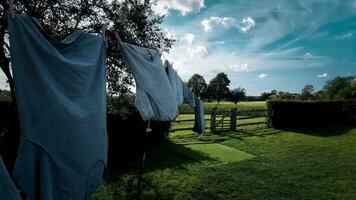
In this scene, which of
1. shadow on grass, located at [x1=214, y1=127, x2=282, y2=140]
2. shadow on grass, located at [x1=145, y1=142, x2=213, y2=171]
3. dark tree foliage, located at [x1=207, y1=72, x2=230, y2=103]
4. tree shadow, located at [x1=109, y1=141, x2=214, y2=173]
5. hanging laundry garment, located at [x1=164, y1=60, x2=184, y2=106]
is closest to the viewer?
hanging laundry garment, located at [x1=164, y1=60, x2=184, y2=106]

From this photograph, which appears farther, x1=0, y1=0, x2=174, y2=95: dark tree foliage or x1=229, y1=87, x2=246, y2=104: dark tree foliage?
x1=229, y1=87, x2=246, y2=104: dark tree foliage

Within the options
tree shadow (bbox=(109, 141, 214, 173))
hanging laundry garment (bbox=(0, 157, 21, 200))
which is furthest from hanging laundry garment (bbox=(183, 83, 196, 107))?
hanging laundry garment (bbox=(0, 157, 21, 200))

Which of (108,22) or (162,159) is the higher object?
(108,22)

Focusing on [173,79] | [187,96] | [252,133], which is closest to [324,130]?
[252,133]

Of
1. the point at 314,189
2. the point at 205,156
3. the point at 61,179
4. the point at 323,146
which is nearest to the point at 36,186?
the point at 61,179

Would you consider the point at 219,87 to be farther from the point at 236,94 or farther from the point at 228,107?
the point at 228,107

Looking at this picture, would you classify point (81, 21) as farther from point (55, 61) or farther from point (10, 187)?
point (10, 187)

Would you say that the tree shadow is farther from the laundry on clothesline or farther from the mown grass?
the mown grass

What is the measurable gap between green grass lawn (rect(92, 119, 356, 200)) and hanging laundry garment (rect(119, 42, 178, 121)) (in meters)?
2.79

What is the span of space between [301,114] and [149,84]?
62.9ft

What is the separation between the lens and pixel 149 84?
4.22 metres

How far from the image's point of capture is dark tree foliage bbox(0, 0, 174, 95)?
8172mm

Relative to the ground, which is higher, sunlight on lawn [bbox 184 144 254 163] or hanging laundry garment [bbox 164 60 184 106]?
hanging laundry garment [bbox 164 60 184 106]

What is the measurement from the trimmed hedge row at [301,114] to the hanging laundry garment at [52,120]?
64.1ft
